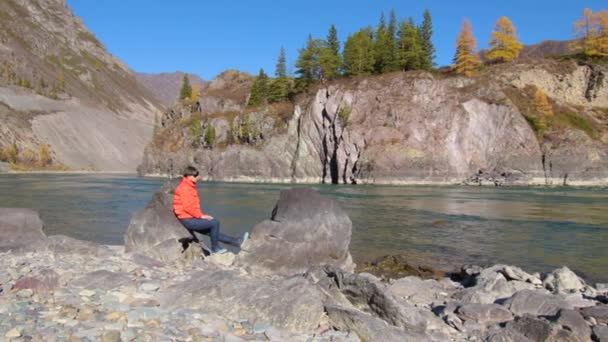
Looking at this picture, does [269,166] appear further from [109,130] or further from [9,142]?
[109,130]

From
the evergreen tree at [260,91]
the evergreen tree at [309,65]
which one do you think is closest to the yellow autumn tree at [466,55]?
the evergreen tree at [309,65]

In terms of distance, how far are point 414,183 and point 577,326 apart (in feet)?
233

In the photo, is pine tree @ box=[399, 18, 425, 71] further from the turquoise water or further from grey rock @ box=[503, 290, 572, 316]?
grey rock @ box=[503, 290, 572, 316]

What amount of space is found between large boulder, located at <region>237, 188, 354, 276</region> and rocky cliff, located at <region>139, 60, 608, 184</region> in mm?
66452

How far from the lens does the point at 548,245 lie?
20109mm

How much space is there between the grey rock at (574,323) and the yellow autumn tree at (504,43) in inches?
4195

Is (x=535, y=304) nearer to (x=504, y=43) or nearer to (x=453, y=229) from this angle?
(x=453, y=229)

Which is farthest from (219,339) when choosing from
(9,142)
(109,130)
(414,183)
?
(109,130)

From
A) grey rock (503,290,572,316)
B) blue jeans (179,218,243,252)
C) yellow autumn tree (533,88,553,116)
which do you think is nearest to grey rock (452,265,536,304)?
grey rock (503,290,572,316)

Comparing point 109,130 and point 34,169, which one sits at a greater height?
point 109,130

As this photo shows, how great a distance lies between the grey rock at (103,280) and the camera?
352 inches

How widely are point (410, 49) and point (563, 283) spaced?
93.5 m

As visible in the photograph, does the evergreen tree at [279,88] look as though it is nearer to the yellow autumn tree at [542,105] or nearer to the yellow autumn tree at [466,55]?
the yellow autumn tree at [466,55]

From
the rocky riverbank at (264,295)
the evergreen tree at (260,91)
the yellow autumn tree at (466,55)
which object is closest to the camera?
the rocky riverbank at (264,295)
